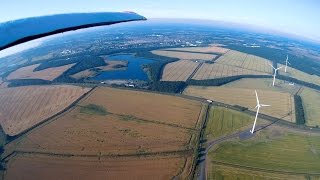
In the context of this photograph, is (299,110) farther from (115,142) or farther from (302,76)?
(302,76)

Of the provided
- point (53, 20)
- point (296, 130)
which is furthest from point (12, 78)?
point (53, 20)

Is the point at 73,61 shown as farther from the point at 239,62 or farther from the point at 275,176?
the point at 275,176

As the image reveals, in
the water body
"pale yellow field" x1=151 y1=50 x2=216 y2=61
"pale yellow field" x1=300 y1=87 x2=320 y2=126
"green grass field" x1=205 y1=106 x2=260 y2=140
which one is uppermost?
"pale yellow field" x1=151 y1=50 x2=216 y2=61

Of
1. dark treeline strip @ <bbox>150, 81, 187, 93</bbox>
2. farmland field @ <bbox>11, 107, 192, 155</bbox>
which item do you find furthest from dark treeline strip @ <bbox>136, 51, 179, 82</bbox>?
farmland field @ <bbox>11, 107, 192, 155</bbox>

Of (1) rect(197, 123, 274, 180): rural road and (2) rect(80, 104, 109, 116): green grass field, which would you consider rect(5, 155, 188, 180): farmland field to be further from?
(2) rect(80, 104, 109, 116): green grass field


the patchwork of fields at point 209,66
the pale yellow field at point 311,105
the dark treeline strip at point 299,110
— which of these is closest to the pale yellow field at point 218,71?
the patchwork of fields at point 209,66

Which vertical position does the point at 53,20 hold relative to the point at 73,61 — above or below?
above

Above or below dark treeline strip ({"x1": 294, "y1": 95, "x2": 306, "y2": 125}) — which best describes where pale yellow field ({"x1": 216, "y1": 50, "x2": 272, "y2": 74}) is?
above
